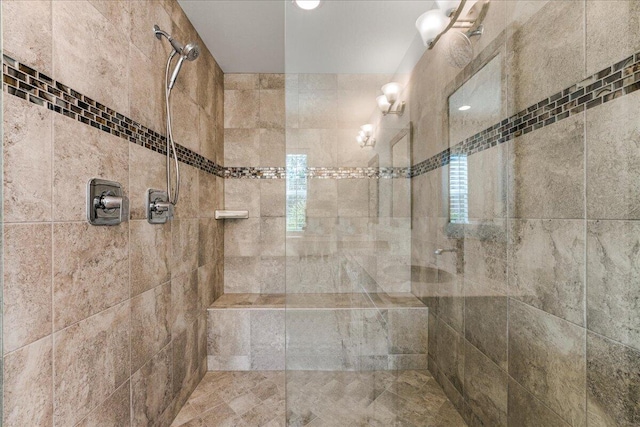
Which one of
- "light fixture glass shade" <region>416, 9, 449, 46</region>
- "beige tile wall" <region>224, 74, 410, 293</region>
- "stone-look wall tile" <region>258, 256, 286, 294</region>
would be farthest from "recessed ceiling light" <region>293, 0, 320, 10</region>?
"stone-look wall tile" <region>258, 256, 286, 294</region>

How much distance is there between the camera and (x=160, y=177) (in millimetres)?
1472

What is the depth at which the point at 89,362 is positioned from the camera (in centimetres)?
97

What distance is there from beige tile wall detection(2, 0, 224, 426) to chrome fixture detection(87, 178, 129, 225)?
0.03m

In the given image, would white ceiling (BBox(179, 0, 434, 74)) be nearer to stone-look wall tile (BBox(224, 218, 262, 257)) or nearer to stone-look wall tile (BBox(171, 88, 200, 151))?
stone-look wall tile (BBox(171, 88, 200, 151))

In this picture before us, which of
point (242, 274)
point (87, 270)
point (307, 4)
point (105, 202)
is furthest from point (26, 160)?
point (242, 274)

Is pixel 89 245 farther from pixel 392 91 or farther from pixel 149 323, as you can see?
pixel 392 91

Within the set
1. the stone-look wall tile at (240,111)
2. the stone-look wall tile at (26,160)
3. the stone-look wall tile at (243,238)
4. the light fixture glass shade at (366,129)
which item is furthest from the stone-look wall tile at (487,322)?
the stone-look wall tile at (240,111)

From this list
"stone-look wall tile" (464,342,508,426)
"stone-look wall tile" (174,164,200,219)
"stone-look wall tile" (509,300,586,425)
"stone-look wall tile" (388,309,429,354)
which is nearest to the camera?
Result: "stone-look wall tile" (509,300,586,425)

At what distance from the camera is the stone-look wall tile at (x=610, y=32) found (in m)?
0.66

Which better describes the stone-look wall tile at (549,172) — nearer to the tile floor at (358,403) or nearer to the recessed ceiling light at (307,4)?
the tile floor at (358,403)

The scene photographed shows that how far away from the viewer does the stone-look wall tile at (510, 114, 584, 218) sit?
806 mm

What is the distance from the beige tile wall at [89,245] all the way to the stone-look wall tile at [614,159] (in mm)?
1608

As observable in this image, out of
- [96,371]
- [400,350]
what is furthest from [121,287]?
[400,350]

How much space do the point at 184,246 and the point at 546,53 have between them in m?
2.01
